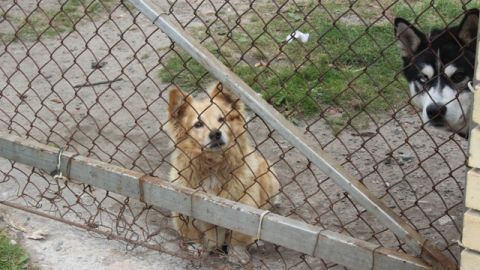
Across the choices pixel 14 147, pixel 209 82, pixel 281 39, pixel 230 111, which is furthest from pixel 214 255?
pixel 281 39

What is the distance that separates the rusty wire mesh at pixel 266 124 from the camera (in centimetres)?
384

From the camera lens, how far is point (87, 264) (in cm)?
356

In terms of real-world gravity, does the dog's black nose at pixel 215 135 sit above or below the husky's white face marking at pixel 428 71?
below

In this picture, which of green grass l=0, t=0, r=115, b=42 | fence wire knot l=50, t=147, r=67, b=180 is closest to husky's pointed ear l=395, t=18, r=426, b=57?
fence wire knot l=50, t=147, r=67, b=180

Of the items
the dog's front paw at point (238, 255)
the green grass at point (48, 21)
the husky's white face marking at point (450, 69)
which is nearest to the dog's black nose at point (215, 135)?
the dog's front paw at point (238, 255)

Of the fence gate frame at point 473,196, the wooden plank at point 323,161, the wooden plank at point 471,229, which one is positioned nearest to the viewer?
the fence gate frame at point 473,196

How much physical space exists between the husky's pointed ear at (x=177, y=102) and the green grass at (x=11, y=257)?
1.07 meters

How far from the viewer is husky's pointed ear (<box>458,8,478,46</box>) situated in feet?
11.1

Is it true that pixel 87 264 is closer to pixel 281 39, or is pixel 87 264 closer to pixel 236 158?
pixel 236 158

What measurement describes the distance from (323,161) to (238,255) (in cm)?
119

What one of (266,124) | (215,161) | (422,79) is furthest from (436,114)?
(215,161)

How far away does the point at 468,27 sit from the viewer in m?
3.46

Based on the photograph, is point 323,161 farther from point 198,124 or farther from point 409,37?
point 409,37

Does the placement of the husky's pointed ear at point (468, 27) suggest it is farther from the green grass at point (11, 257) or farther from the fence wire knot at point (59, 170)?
the green grass at point (11, 257)
